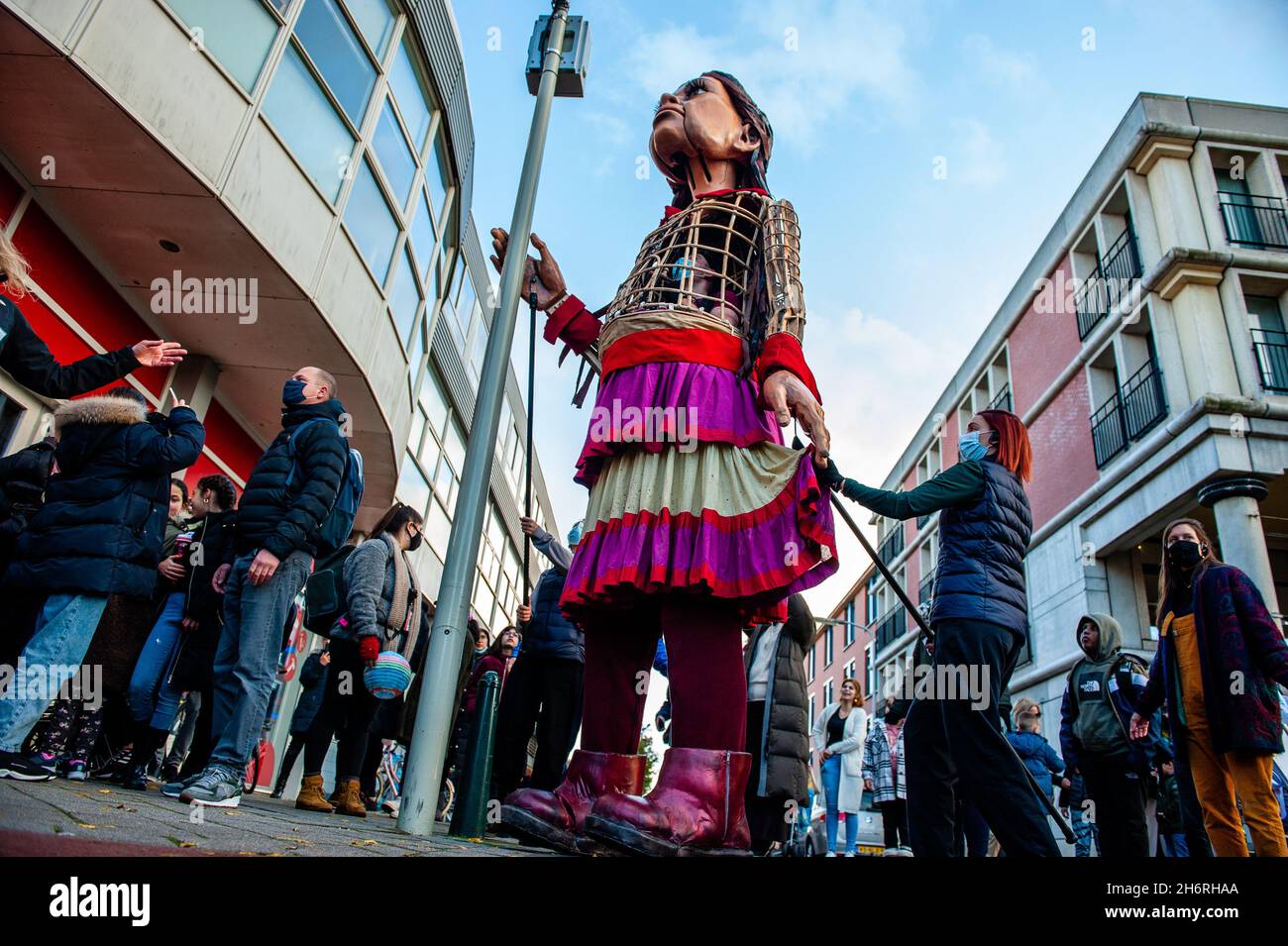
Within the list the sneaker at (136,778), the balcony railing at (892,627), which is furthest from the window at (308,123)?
the balcony railing at (892,627)

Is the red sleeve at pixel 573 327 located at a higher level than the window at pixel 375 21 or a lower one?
lower

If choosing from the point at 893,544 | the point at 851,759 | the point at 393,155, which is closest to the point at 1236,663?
the point at 851,759

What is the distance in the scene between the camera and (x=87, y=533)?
335cm

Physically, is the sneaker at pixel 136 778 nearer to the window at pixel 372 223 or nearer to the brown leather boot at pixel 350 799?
the brown leather boot at pixel 350 799

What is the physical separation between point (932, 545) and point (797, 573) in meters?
26.0

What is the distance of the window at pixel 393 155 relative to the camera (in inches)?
392

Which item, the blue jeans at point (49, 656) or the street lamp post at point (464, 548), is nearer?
the street lamp post at point (464, 548)

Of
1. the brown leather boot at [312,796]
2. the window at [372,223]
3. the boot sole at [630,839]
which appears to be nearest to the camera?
the boot sole at [630,839]

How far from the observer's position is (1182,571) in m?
4.15

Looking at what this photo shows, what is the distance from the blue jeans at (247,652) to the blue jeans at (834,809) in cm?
585

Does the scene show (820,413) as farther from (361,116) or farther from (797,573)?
(361,116)

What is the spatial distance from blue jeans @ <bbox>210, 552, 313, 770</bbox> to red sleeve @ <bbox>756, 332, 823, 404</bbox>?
234cm

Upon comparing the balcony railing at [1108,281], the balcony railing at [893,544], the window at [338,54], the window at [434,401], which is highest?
the balcony railing at [1108,281]

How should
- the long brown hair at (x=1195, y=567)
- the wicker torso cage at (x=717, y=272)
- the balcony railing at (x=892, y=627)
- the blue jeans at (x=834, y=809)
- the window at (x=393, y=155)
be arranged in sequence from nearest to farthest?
the wicker torso cage at (x=717, y=272), the long brown hair at (x=1195, y=567), the blue jeans at (x=834, y=809), the window at (x=393, y=155), the balcony railing at (x=892, y=627)
